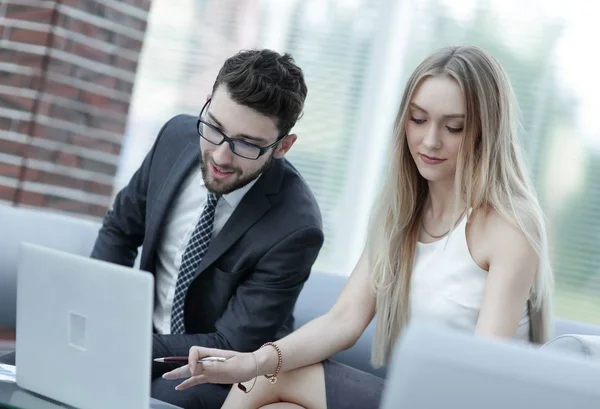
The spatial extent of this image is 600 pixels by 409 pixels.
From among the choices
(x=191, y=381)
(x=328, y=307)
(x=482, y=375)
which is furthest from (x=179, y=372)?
(x=328, y=307)

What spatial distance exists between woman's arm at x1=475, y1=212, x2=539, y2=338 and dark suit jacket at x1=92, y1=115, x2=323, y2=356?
602 millimetres

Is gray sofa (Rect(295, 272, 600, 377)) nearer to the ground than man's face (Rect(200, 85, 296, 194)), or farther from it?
nearer to the ground

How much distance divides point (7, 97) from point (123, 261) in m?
1.30

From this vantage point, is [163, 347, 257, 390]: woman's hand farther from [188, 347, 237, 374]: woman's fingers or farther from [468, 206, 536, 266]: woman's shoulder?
[468, 206, 536, 266]: woman's shoulder

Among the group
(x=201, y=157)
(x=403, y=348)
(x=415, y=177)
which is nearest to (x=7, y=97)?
(x=201, y=157)

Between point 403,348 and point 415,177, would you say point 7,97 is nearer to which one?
point 415,177

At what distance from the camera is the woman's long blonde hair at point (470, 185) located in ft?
6.98

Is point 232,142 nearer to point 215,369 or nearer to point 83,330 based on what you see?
point 215,369

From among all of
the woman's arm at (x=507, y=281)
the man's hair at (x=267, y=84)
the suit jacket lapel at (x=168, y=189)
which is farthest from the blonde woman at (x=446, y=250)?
the suit jacket lapel at (x=168, y=189)

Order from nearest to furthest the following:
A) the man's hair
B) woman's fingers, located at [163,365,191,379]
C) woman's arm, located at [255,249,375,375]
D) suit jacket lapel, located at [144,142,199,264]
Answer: woman's fingers, located at [163,365,191,379] → woman's arm, located at [255,249,375,375] → the man's hair → suit jacket lapel, located at [144,142,199,264]

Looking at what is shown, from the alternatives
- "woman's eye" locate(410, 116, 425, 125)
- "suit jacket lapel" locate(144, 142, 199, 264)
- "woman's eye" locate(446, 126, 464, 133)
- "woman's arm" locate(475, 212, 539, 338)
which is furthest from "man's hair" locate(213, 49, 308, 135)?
"woman's arm" locate(475, 212, 539, 338)

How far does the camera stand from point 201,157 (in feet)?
8.34

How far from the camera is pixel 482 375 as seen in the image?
1.10 meters

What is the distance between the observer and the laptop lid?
1.63 m
